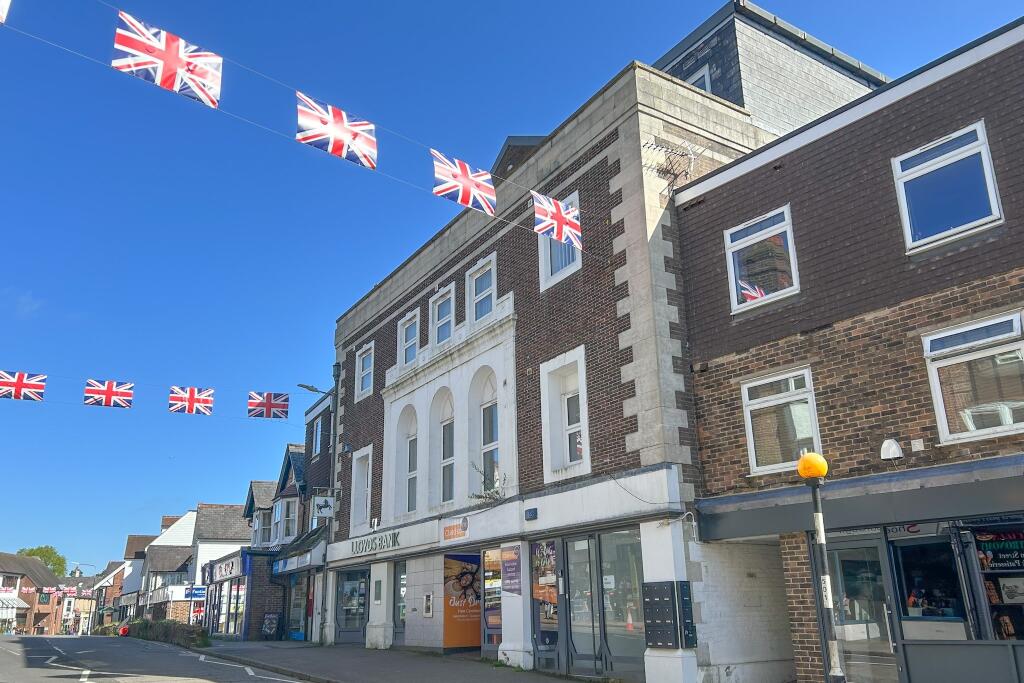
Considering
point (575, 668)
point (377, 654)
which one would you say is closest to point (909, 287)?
point (575, 668)

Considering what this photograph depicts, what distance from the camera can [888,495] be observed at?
11.0 metres

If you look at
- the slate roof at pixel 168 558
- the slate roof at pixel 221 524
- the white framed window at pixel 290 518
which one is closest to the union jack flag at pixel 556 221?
the white framed window at pixel 290 518

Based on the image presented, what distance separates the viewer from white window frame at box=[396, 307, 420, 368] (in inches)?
913

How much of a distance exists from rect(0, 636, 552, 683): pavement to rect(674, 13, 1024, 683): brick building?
5342mm

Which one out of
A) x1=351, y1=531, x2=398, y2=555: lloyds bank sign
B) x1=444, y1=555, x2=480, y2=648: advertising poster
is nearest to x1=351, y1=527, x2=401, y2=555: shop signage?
x1=351, y1=531, x2=398, y2=555: lloyds bank sign

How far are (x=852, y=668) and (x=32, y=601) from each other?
10723 cm

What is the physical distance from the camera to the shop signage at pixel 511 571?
16.5 metres

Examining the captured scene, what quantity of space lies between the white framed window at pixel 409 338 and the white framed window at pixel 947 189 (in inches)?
554

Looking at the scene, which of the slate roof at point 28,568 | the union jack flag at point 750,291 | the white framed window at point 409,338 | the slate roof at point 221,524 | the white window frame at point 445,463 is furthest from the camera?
the slate roof at point 28,568

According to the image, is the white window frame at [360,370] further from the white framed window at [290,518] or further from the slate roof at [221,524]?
the slate roof at [221,524]

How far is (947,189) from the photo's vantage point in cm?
1132

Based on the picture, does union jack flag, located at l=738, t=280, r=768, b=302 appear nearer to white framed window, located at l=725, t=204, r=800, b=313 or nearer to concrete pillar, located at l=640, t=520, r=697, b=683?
white framed window, located at l=725, t=204, r=800, b=313

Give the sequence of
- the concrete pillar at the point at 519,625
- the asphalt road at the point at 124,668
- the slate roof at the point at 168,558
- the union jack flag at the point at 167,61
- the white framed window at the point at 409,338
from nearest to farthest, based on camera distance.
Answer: the union jack flag at the point at 167,61
the concrete pillar at the point at 519,625
the asphalt road at the point at 124,668
the white framed window at the point at 409,338
the slate roof at the point at 168,558

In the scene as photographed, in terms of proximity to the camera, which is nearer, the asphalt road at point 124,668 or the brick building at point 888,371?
the brick building at point 888,371
